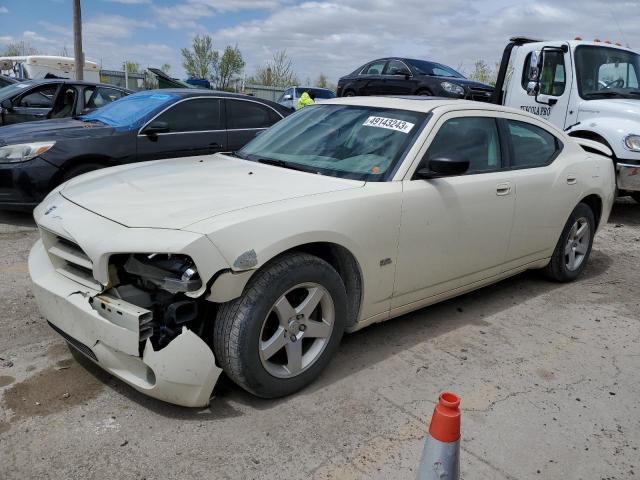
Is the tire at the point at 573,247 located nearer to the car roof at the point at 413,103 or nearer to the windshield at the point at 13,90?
the car roof at the point at 413,103

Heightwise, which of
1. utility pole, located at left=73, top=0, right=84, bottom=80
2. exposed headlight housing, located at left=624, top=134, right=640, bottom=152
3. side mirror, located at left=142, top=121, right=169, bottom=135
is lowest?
side mirror, located at left=142, top=121, right=169, bottom=135

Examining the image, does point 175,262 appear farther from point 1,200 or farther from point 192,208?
point 1,200

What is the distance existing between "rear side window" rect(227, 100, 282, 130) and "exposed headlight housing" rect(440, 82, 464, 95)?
506 centimetres

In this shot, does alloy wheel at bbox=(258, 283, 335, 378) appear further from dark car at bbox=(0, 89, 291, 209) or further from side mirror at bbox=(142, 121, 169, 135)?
side mirror at bbox=(142, 121, 169, 135)

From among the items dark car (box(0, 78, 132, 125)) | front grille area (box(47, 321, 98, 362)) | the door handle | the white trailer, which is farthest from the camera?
the white trailer

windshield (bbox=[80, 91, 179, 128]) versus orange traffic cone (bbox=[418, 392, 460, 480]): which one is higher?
windshield (bbox=[80, 91, 179, 128])

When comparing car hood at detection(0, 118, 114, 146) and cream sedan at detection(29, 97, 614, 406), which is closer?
cream sedan at detection(29, 97, 614, 406)

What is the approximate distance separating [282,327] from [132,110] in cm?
488

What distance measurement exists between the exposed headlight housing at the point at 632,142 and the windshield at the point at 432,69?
531 centimetres

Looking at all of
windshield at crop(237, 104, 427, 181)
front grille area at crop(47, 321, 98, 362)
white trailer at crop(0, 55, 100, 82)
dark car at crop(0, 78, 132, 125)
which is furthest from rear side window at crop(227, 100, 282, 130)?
white trailer at crop(0, 55, 100, 82)

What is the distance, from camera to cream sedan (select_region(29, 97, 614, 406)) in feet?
8.80

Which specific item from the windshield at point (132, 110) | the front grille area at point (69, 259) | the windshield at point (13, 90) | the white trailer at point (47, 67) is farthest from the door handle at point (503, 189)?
the white trailer at point (47, 67)

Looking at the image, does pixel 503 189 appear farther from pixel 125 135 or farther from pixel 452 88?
pixel 452 88

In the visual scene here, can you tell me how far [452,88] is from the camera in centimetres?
1159
